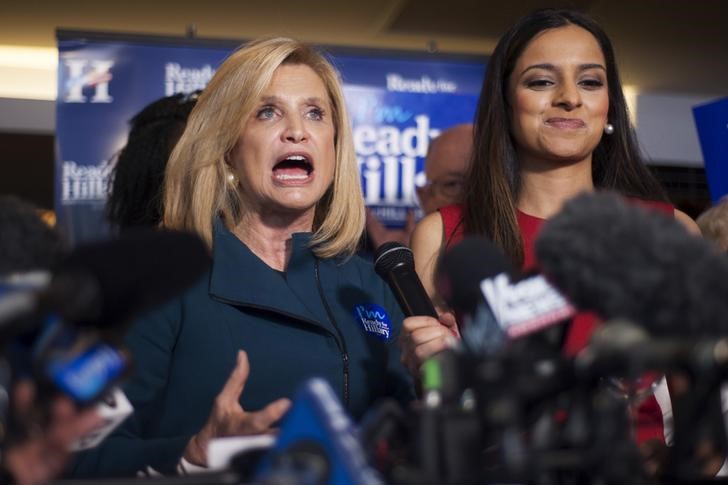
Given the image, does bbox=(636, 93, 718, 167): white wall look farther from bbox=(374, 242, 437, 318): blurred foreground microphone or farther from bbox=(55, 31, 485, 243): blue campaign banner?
bbox=(374, 242, 437, 318): blurred foreground microphone

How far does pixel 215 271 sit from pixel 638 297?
113 centimetres

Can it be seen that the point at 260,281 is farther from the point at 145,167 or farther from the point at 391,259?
the point at 145,167

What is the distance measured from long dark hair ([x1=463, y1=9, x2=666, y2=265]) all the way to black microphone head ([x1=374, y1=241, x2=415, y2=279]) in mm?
485

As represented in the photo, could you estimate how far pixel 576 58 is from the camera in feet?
7.42

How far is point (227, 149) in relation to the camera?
2.11 m

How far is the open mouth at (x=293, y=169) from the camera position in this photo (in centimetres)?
208

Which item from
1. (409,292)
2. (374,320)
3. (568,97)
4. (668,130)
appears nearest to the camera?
(409,292)

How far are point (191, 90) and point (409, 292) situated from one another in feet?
7.56

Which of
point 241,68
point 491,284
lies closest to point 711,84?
point 241,68

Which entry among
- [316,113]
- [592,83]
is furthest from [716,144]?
[316,113]

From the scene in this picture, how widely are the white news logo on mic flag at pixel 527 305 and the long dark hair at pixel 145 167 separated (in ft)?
5.33

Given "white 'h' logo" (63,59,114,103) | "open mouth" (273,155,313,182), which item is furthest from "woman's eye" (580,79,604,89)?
"white 'h' logo" (63,59,114,103)

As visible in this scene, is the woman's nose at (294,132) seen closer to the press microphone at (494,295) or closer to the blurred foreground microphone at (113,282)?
the press microphone at (494,295)

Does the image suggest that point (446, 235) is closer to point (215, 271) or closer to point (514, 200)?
point (514, 200)
